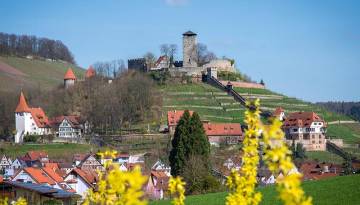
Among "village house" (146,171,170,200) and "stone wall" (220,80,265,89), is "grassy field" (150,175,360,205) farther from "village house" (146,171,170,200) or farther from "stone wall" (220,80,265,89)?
"stone wall" (220,80,265,89)

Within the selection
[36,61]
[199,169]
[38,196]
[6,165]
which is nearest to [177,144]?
[199,169]

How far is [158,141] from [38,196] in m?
46.3

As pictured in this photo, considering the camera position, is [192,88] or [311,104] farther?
[311,104]

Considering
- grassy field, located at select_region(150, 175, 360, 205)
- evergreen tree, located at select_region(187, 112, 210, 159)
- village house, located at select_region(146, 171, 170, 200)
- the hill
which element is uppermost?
the hill

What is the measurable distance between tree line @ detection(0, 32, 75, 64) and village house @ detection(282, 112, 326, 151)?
86506 mm

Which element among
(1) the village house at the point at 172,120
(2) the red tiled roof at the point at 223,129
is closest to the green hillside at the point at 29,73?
(1) the village house at the point at 172,120

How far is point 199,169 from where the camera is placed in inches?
1703

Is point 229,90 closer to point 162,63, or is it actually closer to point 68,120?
point 162,63

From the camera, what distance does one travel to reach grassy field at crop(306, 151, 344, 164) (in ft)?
257

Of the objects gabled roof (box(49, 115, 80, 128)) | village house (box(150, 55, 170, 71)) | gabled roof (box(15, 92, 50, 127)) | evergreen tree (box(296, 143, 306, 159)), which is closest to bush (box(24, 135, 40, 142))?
gabled roof (box(15, 92, 50, 127))

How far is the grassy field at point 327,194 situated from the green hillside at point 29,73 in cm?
10100

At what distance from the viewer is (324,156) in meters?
82.7

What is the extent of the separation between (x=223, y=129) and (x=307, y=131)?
38.2ft

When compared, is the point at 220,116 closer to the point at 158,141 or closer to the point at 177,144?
the point at 158,141
